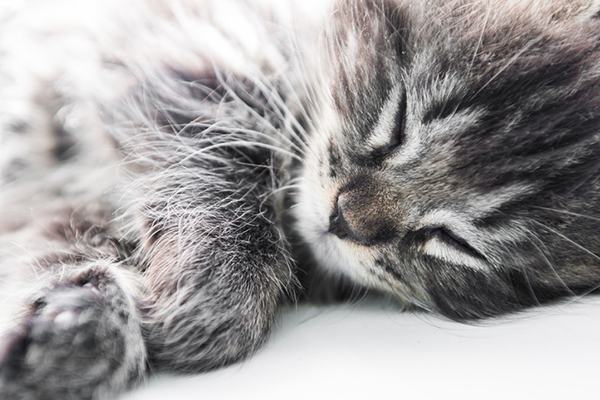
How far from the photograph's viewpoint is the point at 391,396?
2.01 ft

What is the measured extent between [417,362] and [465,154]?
36 cm

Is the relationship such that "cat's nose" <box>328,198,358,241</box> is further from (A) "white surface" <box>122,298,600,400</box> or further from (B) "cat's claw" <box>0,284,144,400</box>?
(B) "cat's claw" <box>0,284,144,400</box>

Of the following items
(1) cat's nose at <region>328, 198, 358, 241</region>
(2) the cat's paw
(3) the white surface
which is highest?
(1) cat's nose at <region>328, 198, 358, 241</region>

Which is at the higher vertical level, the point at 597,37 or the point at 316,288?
the point at 597,37

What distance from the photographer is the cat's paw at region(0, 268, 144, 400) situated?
0.58 metres

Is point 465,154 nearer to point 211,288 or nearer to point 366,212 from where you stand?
point 366,212

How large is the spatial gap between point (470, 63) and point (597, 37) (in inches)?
8.7

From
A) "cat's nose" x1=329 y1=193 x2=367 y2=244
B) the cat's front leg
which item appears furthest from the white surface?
"cat's nose" x1=329 y1=193 x2=367 y2=244

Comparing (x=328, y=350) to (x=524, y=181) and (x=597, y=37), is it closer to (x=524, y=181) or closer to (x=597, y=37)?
(x=524, y=181)

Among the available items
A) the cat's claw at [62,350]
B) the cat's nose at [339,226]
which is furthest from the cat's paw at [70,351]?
the cat's nose at [339,226]

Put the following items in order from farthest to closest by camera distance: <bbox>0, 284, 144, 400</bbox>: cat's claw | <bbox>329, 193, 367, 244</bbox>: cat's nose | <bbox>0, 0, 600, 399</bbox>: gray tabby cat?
<bbox>329, 193, 367, 244</bbox>: cat's nose
<bbox>0, 0, 600, 399</bbox>: gray tabby cat
<bbox>0, 284, 144, 400</bbox>: cat's claw

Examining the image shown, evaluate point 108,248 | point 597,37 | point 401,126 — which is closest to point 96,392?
point 108,248

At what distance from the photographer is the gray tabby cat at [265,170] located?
0.70 metres

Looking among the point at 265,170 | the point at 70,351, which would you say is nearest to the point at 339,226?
the point at 265,170
